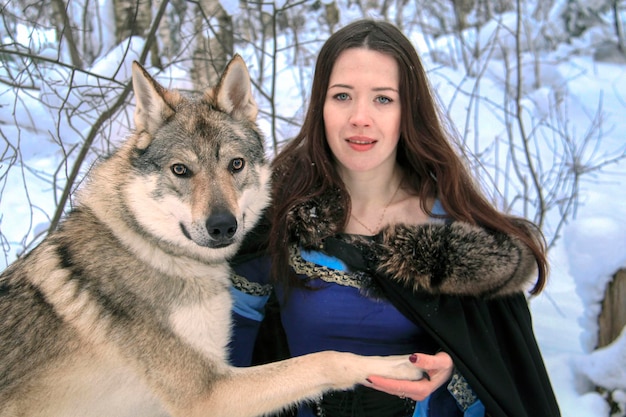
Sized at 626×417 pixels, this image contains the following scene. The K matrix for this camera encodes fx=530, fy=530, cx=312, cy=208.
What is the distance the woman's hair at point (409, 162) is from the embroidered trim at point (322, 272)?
1.5 inches

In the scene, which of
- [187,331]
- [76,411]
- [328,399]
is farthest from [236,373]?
[76,411]

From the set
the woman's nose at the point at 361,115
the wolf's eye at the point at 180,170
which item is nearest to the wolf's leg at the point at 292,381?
the wolf's eye at the point at 180,170

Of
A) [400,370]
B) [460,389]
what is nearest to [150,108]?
[400,370]

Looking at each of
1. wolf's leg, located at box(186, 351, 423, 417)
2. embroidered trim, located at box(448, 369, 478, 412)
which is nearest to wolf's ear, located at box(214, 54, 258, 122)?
wolf's leg, located at box(186, 351, 423, 417)

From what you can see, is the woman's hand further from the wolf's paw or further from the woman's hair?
the woman's hair

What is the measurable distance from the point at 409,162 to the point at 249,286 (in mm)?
912

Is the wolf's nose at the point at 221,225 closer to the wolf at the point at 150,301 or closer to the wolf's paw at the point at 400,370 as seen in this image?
the wolf at the point at 150,301

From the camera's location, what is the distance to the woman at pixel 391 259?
200cm

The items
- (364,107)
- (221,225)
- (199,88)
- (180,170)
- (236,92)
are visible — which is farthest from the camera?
(199,88)

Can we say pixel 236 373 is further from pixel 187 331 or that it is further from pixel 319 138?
pixel 319 138

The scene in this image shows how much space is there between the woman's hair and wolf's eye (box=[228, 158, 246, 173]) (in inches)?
10.3

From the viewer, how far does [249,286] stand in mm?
2291

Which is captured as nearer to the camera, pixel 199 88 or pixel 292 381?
pixel 292 381

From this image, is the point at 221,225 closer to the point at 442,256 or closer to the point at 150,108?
the point at 150,108
